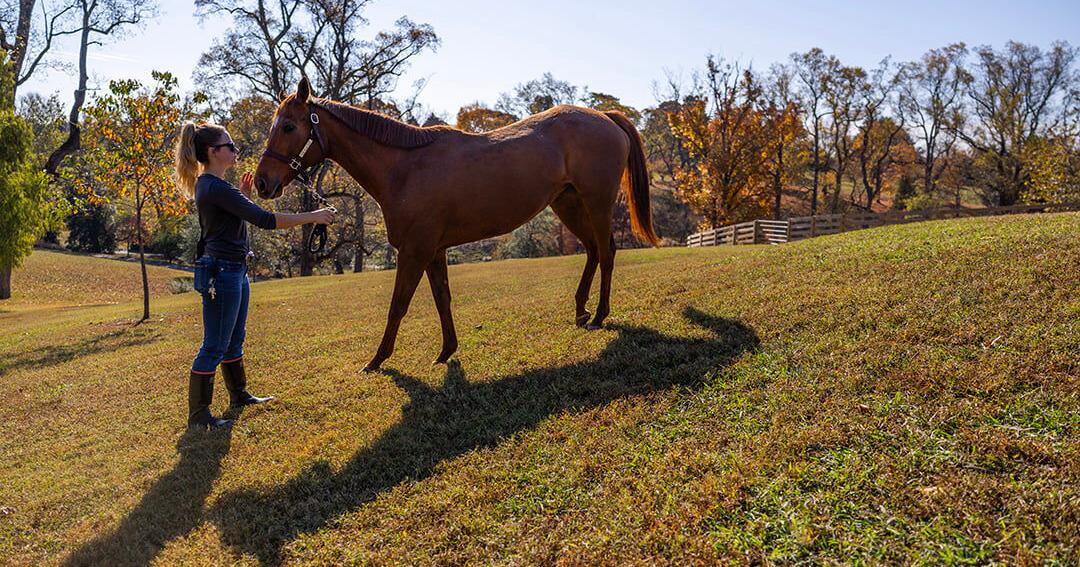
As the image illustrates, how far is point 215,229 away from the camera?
5668mm

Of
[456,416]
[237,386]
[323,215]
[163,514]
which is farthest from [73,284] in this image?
[456,416]

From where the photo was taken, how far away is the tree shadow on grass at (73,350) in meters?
11.3

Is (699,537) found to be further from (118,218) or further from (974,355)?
(118,218)

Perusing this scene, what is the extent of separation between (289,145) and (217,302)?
1709 mm

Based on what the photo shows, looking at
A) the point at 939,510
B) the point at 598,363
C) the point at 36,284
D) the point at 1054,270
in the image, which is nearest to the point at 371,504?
the point at 598,363

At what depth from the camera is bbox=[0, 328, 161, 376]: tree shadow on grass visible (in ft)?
37.1

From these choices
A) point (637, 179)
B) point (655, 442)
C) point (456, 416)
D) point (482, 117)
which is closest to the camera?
point (655, 442)

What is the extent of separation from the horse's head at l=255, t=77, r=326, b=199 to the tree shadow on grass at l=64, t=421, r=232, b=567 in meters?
2.55

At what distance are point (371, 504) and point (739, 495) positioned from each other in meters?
2.46

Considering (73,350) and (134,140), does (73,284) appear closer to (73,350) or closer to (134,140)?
(134,140)

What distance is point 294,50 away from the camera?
33.8 meters

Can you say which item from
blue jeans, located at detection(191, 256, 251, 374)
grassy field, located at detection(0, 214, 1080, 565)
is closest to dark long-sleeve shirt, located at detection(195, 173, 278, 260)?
blue jeans, located at detection(191, 256, 251, 374)

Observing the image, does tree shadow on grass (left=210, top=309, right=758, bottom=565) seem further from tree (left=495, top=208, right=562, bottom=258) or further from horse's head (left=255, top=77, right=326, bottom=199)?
tree (left=495, top=208, right=562, bottom=258)

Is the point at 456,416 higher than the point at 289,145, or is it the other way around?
the point at 289,145
